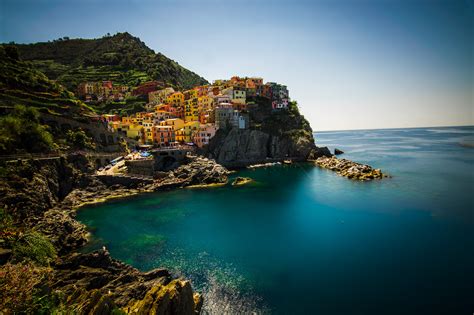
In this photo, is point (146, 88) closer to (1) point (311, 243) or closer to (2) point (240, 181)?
(2) point (240, 181)

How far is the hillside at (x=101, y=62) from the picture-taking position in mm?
121500

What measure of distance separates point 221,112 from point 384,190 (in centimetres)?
5144

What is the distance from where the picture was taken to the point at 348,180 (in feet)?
194

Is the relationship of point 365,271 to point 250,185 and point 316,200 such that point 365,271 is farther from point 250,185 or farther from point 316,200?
point 250,185

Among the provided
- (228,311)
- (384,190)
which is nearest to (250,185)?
(384,190)

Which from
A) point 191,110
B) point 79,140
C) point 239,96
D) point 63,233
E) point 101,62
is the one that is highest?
point 101,62

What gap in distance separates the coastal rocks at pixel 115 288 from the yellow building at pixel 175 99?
261 feet

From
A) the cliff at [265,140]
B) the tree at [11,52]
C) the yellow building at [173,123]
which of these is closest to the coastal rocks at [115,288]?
the cliff at [265,140]

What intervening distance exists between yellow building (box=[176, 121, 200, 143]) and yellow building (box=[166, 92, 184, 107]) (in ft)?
67.7

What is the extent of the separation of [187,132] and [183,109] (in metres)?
18.7

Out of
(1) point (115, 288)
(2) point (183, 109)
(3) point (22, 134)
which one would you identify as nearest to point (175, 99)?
(2) point (183, 109)

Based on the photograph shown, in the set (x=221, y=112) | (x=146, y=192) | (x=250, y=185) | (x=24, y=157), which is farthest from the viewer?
(x=221, y=112)

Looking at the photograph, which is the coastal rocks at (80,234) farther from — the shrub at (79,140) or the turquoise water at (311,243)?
the shrub at (79,140)

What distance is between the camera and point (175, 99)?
9512 centimetres
